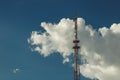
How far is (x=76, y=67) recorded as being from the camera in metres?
132

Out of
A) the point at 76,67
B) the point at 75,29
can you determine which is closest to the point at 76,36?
the point at 75,29

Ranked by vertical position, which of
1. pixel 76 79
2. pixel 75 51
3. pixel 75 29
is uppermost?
pixel 75 29

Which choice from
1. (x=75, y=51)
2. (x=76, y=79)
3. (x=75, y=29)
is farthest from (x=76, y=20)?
(x=76, y=79)

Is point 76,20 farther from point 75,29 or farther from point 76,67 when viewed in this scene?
point 76,67

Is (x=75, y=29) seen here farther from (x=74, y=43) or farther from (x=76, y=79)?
(x=76, y=79)

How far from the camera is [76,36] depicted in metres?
135

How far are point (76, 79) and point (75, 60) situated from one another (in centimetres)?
793

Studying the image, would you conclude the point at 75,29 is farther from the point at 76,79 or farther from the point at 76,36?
the point at 76,79

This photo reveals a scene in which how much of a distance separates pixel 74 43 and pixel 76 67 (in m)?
11.1

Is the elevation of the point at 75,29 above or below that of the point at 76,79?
above

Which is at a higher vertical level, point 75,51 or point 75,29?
point 75,29

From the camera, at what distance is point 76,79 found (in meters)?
131

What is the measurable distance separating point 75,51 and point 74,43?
4.02 m

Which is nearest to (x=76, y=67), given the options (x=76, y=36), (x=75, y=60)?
(x=75, y=60)
